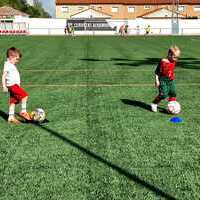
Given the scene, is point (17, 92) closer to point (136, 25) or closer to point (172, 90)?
point (172, 90)

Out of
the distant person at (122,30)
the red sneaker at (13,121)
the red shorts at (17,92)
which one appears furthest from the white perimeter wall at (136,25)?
the red sneaker at (13,121)

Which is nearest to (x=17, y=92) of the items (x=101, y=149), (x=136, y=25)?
(x=101, y=149)

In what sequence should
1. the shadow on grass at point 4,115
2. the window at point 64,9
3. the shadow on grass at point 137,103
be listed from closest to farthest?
1. the shadow on grass at point 4,115
2. the shadow on grass at point 137,103
3. the window at point 64,9

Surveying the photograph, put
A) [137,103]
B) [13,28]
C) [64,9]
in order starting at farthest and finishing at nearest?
[64,9], [13,28], [137,103]

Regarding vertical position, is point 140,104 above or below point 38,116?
below

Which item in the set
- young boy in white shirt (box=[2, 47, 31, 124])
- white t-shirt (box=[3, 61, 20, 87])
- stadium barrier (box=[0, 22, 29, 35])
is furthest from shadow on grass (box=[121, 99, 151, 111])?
stadium barrier (box=[0, 22, 29, 35])

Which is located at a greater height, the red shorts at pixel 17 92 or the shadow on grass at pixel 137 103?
the red shorts at pixel 17 92

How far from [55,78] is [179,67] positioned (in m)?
5.97

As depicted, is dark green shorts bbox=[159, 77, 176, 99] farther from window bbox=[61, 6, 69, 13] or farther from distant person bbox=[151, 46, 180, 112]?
window bbox=[61, 6, 69, 13]

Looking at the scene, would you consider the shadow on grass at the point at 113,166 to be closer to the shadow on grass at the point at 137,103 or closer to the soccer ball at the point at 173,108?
the soccer ball at the point at 173,108

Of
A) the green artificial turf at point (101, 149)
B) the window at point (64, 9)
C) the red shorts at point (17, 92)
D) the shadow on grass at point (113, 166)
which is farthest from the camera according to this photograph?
the window at point (64, 9)

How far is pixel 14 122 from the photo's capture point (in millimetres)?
8820

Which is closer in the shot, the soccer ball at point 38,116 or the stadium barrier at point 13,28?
the soccer ball at point 38,116

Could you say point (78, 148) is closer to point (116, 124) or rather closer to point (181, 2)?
point (116, 124)
